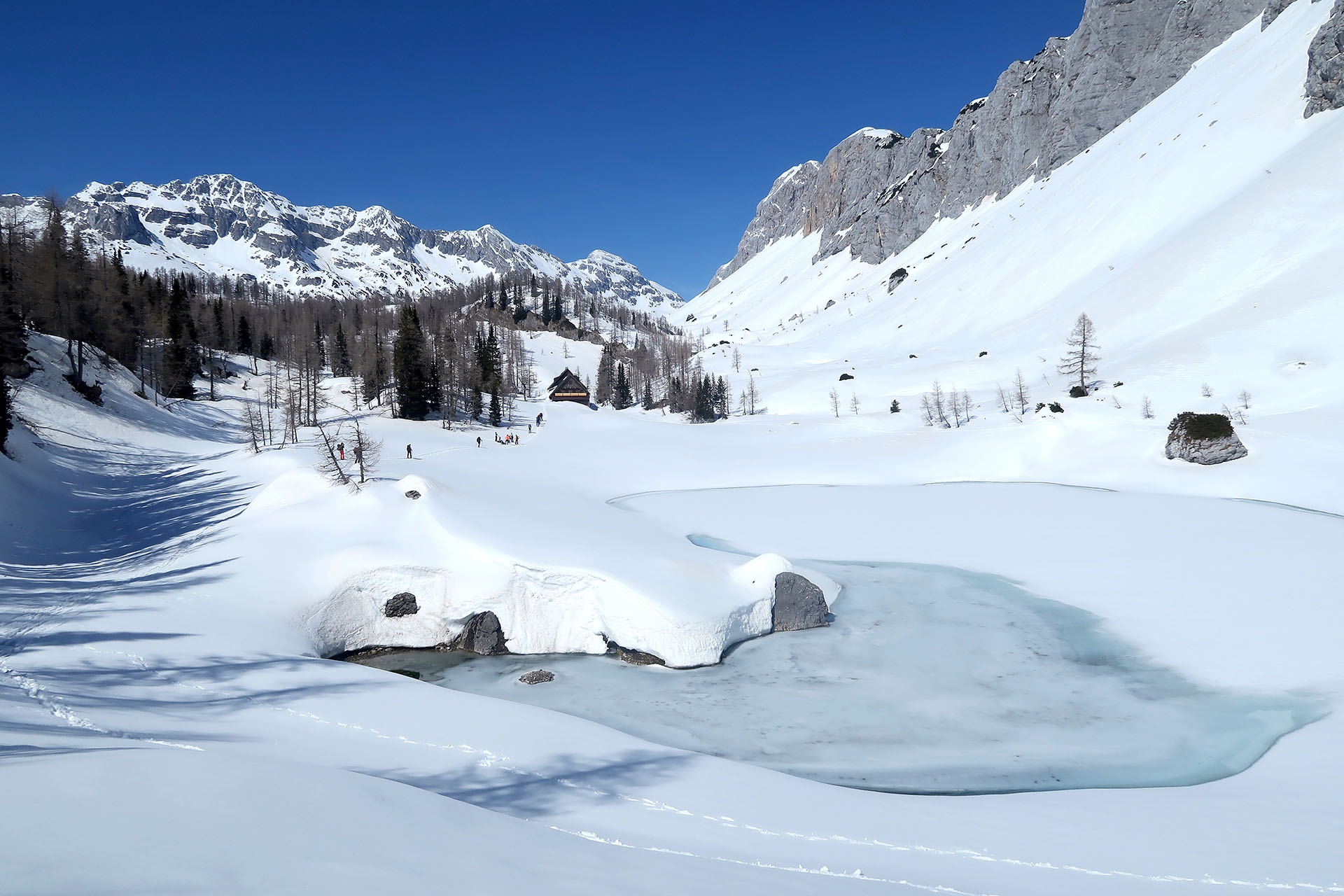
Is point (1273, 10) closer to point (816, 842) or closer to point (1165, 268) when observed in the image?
point (1165, 268)

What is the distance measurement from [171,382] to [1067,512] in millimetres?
78417

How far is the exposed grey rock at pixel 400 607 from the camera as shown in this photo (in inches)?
781

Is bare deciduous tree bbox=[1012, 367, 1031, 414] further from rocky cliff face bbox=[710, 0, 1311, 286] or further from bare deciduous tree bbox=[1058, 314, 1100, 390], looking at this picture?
rocky cliff face bbox=[710, 0, 1311, 286]

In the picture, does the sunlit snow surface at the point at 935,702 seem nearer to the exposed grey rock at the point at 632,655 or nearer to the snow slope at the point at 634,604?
the exposed grey rock at the point at 632,655

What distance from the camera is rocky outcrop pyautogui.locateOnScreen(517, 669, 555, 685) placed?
16750mm

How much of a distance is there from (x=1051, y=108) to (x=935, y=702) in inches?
6099

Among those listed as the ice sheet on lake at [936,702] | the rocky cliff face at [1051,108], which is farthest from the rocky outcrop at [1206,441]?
the rocky cliff face at [1051,108]

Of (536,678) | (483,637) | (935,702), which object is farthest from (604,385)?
(935,702)

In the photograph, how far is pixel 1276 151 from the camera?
65.5 m

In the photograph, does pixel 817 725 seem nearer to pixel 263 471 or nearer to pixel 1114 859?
pixel 1114 859

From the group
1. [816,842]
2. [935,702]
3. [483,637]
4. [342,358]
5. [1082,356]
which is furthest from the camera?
[342,358]

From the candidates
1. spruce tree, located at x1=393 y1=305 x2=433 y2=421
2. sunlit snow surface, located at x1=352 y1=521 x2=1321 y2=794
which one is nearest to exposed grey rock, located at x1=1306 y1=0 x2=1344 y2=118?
sunlit snow surface, located at x1=352 y1=521 x2=1321 y2=794

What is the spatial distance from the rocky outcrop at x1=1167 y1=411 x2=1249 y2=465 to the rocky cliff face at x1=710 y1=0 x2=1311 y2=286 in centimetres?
5912

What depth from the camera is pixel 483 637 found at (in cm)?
1920
